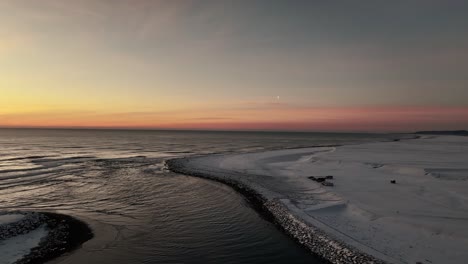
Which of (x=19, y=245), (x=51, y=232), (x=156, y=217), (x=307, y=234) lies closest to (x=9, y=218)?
(x=51, y=232)

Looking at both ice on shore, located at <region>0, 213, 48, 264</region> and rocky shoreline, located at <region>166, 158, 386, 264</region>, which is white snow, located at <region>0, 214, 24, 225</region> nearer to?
ice on shore, located at <region>0, 213, 48, 264</region>

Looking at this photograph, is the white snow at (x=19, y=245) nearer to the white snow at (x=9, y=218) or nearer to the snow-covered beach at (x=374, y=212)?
the white snow at (x=9, y=218)

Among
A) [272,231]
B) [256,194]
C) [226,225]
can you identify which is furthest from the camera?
[256,194]

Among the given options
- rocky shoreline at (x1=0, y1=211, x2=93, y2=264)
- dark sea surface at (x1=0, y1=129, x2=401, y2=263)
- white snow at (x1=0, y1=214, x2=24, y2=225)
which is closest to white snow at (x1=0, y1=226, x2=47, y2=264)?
rocky shoreline at (x1=0, y1=211, x2=93, y2=264)

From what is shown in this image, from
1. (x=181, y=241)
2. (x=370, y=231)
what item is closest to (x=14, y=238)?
(x=181, y=241)

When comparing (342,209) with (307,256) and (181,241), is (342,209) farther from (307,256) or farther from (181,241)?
(181,241)
